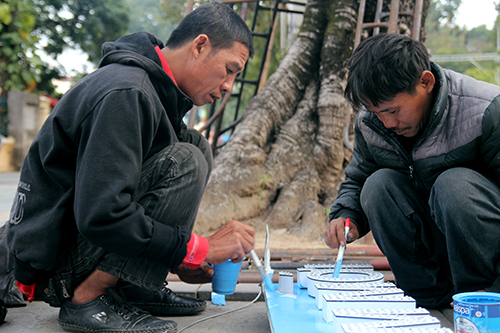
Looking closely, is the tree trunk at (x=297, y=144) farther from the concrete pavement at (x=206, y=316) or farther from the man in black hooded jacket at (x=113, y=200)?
the man in black hooded jacket at (x=113, y=200)

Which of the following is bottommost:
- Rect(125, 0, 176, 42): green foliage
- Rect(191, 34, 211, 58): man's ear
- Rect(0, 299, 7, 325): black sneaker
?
Rect(0, 299, 7, 325): black sneaker

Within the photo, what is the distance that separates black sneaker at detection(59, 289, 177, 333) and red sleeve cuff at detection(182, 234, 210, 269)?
0.30m

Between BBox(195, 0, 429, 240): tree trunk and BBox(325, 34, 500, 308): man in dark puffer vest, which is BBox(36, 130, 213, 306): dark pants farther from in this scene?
BBox(195, 0, 429, 240): tree trunk

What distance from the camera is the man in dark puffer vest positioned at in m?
1.60

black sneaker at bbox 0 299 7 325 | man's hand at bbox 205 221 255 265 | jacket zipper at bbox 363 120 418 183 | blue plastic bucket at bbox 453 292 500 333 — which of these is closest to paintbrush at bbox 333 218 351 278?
jacket zipper at bbox 363 120 418 183

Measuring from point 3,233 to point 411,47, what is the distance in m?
1.91

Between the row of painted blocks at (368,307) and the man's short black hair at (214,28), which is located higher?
the man's short black hair at (214,28)

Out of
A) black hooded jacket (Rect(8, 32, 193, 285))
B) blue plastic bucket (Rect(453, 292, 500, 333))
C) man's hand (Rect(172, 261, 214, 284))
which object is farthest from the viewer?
man's hand (Rect(172, 261, 214, 284))

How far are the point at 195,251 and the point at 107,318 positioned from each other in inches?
17.3

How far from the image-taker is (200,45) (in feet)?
6.17

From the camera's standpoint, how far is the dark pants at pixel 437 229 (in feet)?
5.15

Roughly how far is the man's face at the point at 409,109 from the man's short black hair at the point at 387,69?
0.03 m

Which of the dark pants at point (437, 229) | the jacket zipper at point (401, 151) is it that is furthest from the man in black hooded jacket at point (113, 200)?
the jacket zipper at point (401, 151)

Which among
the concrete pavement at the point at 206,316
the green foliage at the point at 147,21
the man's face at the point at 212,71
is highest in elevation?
the green foliage at the point at 147,21
